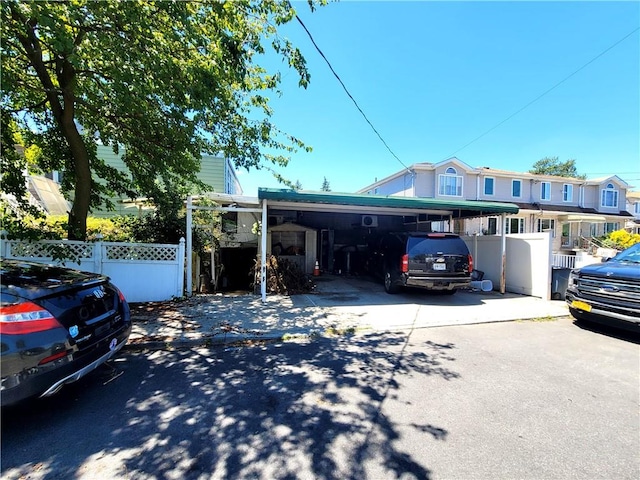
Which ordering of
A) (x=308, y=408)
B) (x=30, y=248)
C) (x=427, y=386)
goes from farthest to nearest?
(x=30, y=248) < (x=427, y=386) < (x=308, y=408)

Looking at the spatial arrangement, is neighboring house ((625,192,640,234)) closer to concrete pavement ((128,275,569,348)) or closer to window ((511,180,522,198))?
window ((511,180,522,198))

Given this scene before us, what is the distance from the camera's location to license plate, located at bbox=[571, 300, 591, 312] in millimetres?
5575

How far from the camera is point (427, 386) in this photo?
3.47m

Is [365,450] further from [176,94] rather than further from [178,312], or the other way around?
Answer: [176,94]

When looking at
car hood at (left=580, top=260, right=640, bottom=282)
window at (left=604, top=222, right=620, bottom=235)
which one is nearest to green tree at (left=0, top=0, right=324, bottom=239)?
car hood at (left=580, top=260, right=640, bottom=282)

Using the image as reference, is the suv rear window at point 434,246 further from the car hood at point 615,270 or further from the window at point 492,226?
the window at point 492,226

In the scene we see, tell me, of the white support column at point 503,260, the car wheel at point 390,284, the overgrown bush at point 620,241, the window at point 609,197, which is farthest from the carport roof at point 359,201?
the window at point 609,197

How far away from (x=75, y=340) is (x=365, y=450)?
2.74 meters

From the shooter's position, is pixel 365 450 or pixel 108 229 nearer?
pixel 365 450

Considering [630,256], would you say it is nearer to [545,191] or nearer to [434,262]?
[434,262]

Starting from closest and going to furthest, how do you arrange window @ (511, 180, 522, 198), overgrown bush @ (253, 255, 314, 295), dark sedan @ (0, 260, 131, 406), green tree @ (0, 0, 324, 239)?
dark sedan @ (0, 260, 131, 406) → green tree @ (0, 0, 324, 239) → overgrown bush @ (253, 255, 314, 295) → window @ (511, 180, 522, 198)

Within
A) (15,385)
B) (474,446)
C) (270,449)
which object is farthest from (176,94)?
(474,446)

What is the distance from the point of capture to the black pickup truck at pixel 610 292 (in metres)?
4.98

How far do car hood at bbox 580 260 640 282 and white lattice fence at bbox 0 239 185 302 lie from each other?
8690mm
